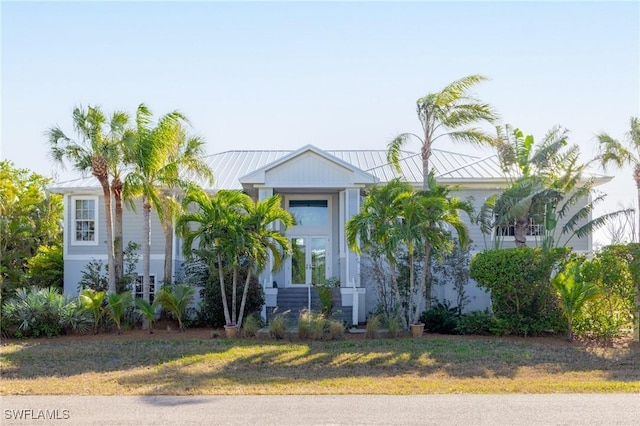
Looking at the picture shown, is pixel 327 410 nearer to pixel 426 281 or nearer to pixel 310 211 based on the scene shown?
pixel 426 281

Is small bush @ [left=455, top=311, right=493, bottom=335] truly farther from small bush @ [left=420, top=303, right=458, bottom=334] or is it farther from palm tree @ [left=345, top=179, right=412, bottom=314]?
palm tree @ [left=345, top=179, right=412, bottom=314]

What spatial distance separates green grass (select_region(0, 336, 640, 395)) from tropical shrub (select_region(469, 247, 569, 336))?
0.72 m

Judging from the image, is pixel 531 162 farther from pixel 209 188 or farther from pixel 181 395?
→ pixel 181 395

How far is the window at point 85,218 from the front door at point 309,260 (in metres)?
6.42

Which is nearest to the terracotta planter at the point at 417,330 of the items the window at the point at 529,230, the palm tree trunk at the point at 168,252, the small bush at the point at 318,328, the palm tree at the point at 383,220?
the palm tree at the point at 383,220

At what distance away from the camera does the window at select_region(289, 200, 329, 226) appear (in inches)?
903

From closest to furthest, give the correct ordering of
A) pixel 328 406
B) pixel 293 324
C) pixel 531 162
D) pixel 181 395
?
pixel 328 406 < pixel 181 395 < pixel 293 324 < pixel 531 162

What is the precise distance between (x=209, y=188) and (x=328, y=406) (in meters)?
13.4

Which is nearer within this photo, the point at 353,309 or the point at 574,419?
the point at 574,419

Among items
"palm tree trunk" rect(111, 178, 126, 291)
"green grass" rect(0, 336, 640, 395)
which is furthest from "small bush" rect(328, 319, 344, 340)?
"palm tree trunk" rect(111, 178, 126, 291)

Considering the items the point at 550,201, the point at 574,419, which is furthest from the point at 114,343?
the point at 550,201

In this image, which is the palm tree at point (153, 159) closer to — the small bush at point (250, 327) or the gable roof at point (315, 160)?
the gable roof at point (315, 160)

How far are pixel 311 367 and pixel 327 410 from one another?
3.86 m

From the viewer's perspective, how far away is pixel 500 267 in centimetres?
1728
